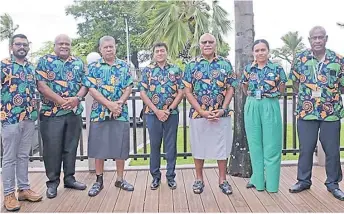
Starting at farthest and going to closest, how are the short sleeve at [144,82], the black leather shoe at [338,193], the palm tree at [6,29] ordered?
1. the palm tree at [6,29]
2. the short sleeve at [144,82]
3. the black leather shoe at [338,193]

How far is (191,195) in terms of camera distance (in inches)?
126

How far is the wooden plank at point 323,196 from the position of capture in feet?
9.37

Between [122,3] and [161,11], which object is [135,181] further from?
[122,3]

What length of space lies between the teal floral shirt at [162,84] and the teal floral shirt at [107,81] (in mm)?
190

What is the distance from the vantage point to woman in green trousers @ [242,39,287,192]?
318 cm

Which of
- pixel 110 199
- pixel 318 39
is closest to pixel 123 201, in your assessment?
pixel 110 199

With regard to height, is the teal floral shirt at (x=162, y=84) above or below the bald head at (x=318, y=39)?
below

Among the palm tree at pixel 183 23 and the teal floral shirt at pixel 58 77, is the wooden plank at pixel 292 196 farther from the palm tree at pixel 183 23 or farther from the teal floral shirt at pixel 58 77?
the palm tree at pixel 183 23

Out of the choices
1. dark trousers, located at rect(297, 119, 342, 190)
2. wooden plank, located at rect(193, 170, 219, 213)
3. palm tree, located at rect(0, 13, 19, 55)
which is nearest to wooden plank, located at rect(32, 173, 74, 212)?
wooden plank, located at rect(193, 170, 219, 213)

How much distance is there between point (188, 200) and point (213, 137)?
59cm

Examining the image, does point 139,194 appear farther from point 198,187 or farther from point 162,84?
point 162,84

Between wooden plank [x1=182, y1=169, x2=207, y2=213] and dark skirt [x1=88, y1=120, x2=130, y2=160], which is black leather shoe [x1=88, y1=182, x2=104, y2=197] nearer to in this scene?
dark skirt [x1=88, y1=120, x2=130, y2=160]

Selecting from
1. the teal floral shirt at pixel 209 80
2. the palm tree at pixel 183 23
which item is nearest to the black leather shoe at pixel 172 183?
the teal floral shirt at pixel 209 80

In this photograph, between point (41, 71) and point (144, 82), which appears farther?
point (144, 82)
